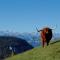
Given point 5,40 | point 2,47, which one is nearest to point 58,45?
point 2,47

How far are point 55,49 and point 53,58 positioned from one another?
3.14 metres

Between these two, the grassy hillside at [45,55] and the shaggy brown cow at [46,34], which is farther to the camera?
the shaggy brown cow at [46,34]

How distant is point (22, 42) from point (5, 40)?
6.05 meters

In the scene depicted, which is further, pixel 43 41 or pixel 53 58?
pixel 43 41

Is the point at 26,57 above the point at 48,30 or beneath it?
beneath

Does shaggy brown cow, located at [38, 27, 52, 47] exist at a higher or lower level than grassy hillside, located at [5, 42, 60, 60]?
higher

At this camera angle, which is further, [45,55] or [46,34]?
[46,34]

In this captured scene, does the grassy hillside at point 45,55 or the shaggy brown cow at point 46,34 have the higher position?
the shaggy brown cow at point 46,34

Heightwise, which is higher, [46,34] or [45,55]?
[46,34]

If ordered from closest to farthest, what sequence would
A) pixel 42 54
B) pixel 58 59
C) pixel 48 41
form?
pixel 58 59
pixel 42 54
pixel 48 41

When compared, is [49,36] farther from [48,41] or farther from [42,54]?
[42,54]

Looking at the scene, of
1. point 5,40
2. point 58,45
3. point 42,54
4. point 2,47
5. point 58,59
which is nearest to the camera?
point 58,59

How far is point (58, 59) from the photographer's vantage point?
25.6m

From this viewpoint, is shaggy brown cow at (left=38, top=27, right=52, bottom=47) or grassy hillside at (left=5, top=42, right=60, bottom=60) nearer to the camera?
grassy hillside at (left=5, top=42, right=60, bottom=60)
